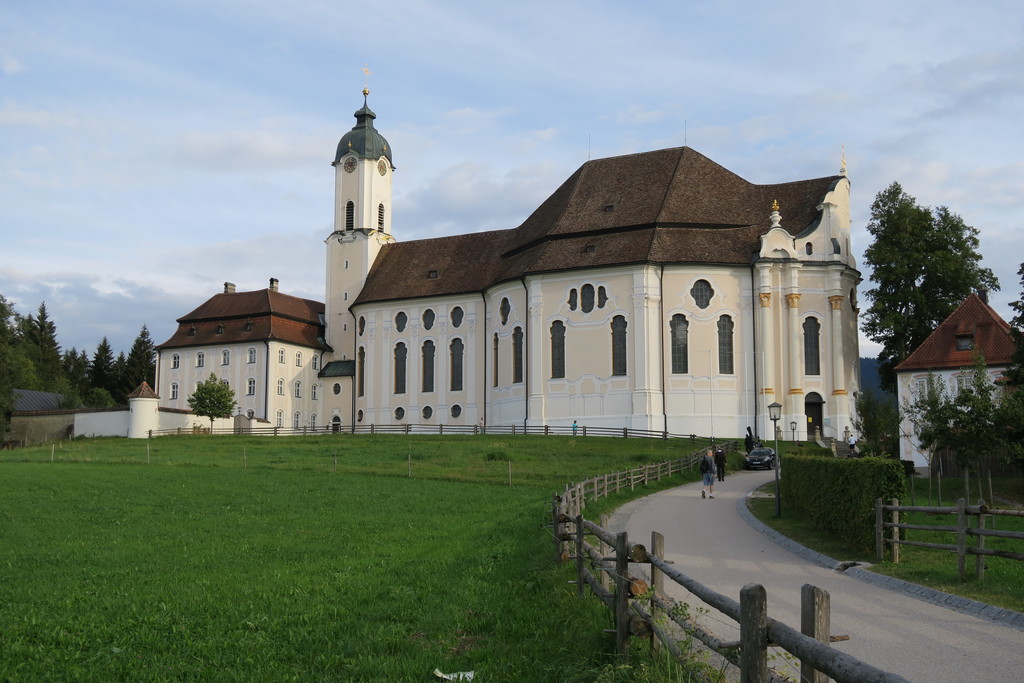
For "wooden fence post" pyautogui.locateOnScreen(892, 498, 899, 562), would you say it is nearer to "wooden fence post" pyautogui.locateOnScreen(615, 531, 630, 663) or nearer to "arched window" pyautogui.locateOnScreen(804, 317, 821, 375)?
"wooden fence post" pyautogui.locateOnScreen(615, 531, 630, 663)

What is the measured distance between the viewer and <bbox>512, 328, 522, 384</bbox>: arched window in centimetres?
6128

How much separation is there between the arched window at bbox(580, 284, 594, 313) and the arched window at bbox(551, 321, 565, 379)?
5.83 ft

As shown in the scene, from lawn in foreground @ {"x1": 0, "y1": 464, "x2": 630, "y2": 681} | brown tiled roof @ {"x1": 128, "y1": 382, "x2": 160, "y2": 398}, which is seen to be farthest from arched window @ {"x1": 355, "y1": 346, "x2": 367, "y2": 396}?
lawn in foreground @ {"x1": 0, "y1": 464, "x2": 630, "y2": 681}

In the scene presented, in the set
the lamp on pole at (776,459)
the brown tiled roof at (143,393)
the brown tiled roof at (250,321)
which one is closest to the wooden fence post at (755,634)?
the lamp on pole at (776,459)

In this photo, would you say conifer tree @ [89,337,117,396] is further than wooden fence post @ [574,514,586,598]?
Yes

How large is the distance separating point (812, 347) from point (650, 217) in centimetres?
1244

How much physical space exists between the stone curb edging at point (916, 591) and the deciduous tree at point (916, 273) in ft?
127

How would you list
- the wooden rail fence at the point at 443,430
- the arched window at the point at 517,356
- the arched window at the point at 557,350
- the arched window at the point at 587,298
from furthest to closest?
1. the arched window at the point at 517,356
2. the arched window at the point at 557,350
3. the arched window at the point at 587,298
4. the wooden rail fence at the point at 443,430

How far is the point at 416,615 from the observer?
11453 mm

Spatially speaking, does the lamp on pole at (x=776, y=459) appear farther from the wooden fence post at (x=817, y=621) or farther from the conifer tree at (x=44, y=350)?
the conifer tree at (x=44, y=350)

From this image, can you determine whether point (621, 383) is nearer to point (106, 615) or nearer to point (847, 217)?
point (847, 217)

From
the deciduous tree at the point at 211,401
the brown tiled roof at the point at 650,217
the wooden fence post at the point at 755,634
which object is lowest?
the wooden fence post at the point at 755,634

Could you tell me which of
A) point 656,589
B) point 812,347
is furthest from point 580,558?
point 812,347

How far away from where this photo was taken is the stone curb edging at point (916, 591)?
38.0 ft
